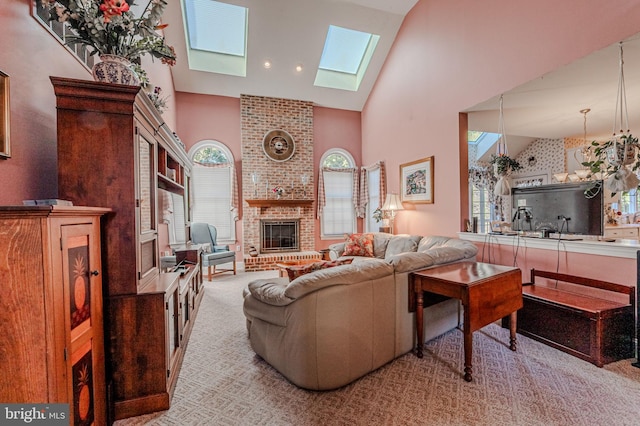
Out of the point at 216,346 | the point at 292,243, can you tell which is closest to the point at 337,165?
the point at 292,243

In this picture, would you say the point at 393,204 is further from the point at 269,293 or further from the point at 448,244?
the point at 269,293

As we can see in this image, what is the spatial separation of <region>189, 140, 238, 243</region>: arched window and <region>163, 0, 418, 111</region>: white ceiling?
121 cm

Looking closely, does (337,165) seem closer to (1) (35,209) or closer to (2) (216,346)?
(2) (216,346)

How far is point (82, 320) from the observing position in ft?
Result: 4.45

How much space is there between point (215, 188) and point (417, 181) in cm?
398

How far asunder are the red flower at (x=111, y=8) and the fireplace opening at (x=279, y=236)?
4423 millimetres

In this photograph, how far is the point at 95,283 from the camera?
1475 mm

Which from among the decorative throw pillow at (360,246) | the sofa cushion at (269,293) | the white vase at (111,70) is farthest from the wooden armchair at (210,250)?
the white vase at (111,70)

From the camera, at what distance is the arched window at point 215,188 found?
18.7 feet

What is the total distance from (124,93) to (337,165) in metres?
5.30

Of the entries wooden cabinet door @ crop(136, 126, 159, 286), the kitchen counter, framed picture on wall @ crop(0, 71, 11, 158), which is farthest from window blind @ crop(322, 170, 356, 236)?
framed picture on wall @ crop(0, 71, 11, 158)

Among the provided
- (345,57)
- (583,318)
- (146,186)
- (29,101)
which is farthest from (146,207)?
(345,57)

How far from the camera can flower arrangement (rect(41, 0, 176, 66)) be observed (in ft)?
5.20

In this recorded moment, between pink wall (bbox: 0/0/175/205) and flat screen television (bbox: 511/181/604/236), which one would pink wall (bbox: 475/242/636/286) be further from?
pink wall (bbox: 0/0/175/205)
